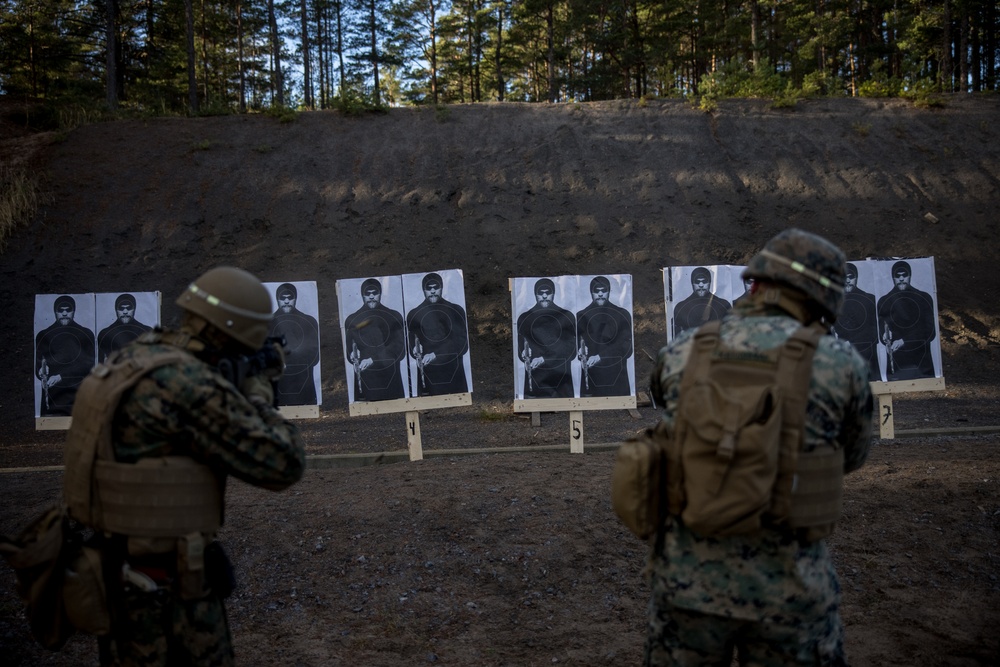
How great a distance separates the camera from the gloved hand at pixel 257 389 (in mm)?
2553

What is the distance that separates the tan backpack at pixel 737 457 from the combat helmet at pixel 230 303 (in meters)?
1.36

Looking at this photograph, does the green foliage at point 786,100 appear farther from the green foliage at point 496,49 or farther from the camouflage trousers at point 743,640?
the camouflage trousers at point 743,640

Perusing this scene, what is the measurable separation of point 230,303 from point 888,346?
7.95 metres

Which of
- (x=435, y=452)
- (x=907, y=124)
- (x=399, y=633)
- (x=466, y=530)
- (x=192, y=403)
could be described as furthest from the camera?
(x=907, y=124)

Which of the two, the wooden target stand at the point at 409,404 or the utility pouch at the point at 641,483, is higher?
the utility pouch at the point at 641,483

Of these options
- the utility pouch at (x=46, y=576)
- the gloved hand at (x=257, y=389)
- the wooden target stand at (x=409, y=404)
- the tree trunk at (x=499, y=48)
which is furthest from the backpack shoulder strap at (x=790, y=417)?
the tree trunk at (x=499, y=48)

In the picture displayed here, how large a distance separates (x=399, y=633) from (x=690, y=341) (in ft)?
8.58

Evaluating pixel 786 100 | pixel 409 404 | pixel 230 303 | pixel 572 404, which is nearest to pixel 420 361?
pixel 409 404

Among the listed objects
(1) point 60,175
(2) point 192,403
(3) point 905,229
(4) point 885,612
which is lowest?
(4) point 885,612

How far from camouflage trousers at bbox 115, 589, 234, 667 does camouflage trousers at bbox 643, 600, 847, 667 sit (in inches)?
59.6

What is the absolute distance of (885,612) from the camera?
4.09 metres

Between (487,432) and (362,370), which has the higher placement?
(362,370)

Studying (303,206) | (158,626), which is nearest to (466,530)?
(158,626)

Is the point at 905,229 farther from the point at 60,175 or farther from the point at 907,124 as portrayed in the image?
the point at 60,175
